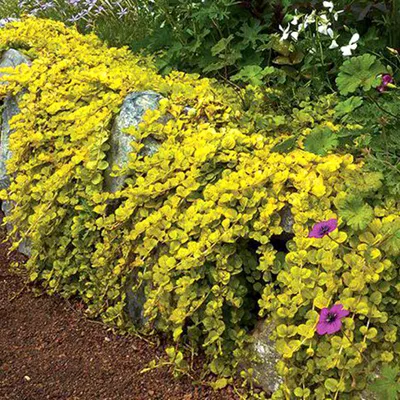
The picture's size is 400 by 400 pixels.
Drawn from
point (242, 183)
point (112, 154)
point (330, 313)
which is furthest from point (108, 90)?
point (330, 313)

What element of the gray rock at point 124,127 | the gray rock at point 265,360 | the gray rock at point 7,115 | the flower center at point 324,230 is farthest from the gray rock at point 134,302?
the gray rock at point 7,115

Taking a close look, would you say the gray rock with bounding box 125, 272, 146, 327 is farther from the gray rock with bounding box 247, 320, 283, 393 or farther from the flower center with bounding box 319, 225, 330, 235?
the flower center with bounding box 319, 225, 330, 235

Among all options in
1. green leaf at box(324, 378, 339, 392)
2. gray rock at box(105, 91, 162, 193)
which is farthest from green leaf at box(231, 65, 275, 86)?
green leaf at box(324, 378, 339, 392)

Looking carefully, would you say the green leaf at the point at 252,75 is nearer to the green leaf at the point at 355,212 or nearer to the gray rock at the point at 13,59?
the green leaf at the point at 355,212

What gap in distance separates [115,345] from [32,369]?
35 centimetres

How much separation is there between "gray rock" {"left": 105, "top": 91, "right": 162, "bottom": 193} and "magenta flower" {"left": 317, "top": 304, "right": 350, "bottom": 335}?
1156 mm

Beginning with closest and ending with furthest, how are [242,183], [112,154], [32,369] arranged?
[242,183]
[32,369]
[112,154]

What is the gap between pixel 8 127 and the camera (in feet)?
12.7

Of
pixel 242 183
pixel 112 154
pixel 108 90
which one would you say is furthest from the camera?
pixel 108 90

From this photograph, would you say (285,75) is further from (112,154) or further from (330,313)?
(330,313)

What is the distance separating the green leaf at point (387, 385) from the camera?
2.11 metres

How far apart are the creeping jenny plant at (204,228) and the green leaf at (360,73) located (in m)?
0.27

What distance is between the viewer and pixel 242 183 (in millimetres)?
2527

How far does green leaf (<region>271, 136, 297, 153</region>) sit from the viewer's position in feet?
8.66
